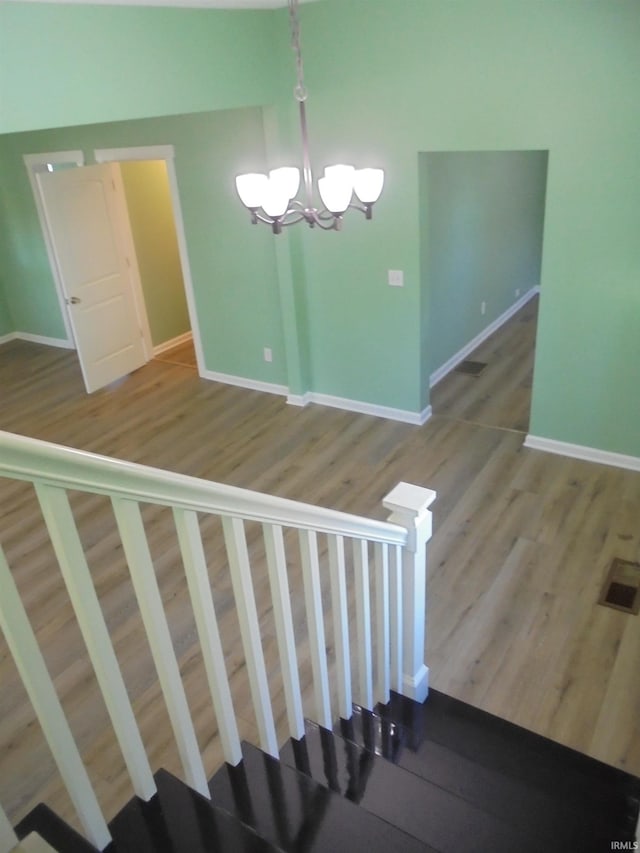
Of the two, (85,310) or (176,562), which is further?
(85,310)

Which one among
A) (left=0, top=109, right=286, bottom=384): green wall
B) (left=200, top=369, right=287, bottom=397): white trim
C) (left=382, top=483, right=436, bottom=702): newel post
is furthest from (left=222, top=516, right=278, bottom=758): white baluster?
(left=200, top=369, right=287, bottom=397): white trim

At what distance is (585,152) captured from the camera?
150 inches

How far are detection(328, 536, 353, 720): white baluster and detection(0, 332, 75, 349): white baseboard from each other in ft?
20.5

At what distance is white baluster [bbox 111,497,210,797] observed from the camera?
3.69 feet

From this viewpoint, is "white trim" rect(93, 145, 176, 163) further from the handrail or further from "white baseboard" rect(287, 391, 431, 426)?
the handrail

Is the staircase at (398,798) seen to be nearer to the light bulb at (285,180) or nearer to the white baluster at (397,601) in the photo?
the white baluster at (397,601)

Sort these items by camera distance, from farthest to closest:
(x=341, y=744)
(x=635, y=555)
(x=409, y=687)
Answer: (x=635, y=555) → (x=409, y=687) → (x=341, y=744)

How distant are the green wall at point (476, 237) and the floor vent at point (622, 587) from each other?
2.43m

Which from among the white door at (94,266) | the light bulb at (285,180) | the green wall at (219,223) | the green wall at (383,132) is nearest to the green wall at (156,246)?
the white door at (94,266)

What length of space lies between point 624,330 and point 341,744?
3.21 metres

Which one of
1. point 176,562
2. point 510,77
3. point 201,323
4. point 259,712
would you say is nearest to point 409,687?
point 259,712

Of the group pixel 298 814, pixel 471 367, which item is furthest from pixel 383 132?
pixel 298 814

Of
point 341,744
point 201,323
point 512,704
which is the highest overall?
point 201,323

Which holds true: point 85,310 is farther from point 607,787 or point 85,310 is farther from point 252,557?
point 607,787
